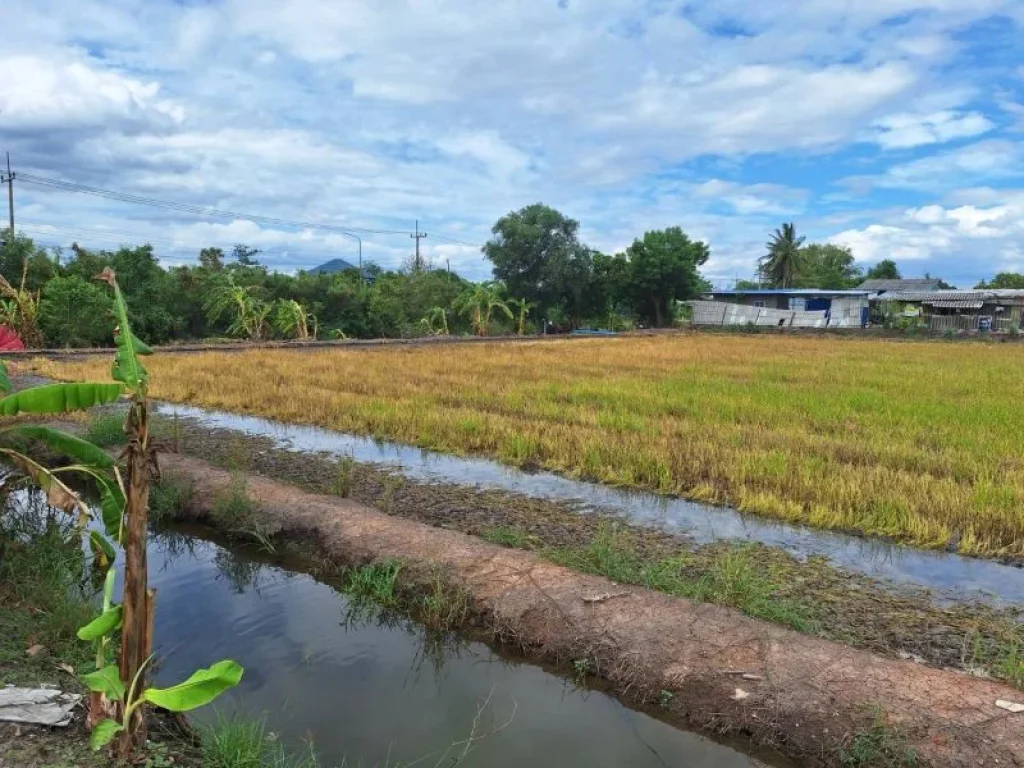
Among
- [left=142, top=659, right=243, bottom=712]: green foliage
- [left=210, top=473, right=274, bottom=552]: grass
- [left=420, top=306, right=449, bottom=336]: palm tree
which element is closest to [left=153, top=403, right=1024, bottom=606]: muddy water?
[left=210, top=473, right=274, bottom=552]: grass

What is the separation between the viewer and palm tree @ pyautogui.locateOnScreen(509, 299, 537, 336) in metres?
42.3

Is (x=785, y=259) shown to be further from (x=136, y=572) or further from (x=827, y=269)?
(x=136, y=572)

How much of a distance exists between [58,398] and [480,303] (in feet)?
120

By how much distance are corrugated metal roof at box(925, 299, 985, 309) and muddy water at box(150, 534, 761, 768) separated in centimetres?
4565

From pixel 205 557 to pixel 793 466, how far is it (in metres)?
6.18

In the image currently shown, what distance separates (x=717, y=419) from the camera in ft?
37.6

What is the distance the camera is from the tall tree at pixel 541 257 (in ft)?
145

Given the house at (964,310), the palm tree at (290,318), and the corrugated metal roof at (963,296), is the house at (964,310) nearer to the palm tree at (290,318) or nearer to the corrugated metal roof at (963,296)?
the corrugated metal roof at (963,296)

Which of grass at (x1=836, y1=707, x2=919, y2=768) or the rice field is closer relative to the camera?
grass at (x1=836, y1=707, x2=919, y2=768)

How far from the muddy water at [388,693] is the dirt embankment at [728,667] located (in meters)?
0.20

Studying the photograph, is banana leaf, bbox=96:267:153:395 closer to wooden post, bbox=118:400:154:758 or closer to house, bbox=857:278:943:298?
wooden post, bbox=118:400:154:758

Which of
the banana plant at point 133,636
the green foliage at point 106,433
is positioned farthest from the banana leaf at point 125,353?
the green foliage at point 106,433

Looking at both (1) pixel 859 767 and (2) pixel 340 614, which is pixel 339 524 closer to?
(2) pixel 340 614

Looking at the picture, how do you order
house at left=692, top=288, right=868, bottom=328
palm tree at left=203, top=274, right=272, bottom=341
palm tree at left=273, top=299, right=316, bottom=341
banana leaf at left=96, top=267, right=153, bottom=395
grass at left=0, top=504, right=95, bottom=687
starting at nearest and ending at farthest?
banana leaf at left=96, top=267, right=153, bottom=395, grass at left=0, top=504, right=95, bottom=687, palm tree at left=203, top=274, right=272, bottom=341, palm tree at left=273, top=299, right=316, bottom=341, house at left=692, top=288, right=868, bottom=328
